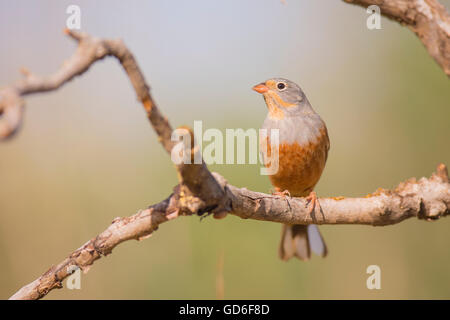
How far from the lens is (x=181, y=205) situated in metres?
2.69

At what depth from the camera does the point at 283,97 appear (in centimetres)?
524

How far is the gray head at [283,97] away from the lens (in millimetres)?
5203

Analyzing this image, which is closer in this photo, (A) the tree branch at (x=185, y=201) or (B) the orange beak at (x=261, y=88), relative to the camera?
(A) the tree branch at (x=185, y=201)

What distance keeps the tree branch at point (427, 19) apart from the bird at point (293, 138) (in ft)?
4.63

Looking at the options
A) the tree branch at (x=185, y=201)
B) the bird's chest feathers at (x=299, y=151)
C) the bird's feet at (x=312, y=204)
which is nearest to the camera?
the tree branch at (x=185, y=201)

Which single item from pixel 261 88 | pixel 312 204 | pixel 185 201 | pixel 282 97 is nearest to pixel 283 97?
pixel 282 97

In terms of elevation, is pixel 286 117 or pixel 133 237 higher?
pixel 286 117

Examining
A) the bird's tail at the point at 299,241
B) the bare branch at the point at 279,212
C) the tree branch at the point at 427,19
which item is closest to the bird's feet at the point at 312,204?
the bare branch at the point at 279,212

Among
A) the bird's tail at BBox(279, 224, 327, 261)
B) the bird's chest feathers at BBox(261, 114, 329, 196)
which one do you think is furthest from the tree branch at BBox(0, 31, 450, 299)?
the bird's tail at BBox(279, 224, 327, 261)

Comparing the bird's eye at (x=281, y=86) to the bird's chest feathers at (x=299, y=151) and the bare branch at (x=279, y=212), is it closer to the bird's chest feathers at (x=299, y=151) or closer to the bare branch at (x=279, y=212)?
the bird's chest feathers at (x=299, y=151)
